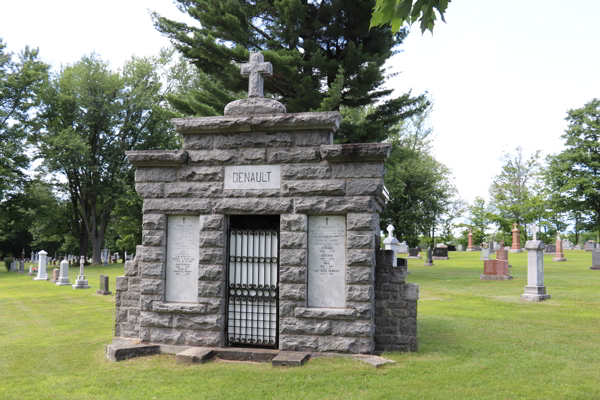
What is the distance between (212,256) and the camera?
279 inches

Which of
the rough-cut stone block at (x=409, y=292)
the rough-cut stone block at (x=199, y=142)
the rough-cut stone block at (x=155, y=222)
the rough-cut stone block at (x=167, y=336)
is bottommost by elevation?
the rough-cut stone block at (x=167, y=336)

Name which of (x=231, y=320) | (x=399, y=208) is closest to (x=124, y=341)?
(x=231, y=320)

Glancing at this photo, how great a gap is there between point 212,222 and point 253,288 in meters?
1.15

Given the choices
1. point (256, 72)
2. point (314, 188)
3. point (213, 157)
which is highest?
point (256, 72)

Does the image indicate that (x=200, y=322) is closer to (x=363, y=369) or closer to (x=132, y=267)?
(x=132, y=267)

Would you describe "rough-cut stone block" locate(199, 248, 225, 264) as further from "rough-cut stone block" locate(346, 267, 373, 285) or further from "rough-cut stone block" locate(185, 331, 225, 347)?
"rough-cut stone block" locate(346, 267, 373, 285)

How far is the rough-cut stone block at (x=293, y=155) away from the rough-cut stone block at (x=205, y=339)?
2.65 metres

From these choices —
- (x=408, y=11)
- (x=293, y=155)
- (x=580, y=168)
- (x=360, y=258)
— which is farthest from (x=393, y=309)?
(x=580, y=168)

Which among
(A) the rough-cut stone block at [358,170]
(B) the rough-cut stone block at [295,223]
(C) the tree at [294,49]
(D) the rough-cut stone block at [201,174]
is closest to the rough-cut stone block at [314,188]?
(A) the rough-cut stone block at [358,170]

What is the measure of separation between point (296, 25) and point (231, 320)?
13621 millimetres

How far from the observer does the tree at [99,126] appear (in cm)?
3356

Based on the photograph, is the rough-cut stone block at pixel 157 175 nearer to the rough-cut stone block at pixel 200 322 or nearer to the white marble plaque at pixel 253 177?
the white marble plaque at pixel 253 177

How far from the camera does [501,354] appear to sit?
22.3 ft

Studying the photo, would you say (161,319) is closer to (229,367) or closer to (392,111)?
(229,367)
